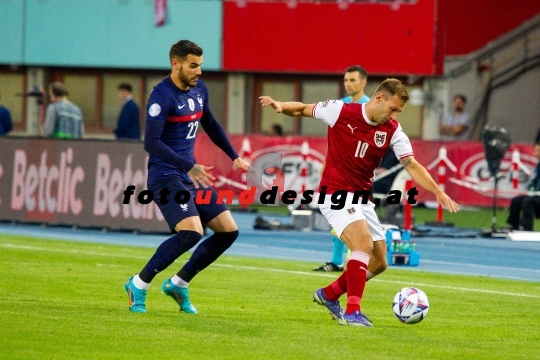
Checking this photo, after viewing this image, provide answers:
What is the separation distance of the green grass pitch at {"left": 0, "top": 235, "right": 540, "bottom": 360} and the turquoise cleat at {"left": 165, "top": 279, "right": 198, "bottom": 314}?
202mm

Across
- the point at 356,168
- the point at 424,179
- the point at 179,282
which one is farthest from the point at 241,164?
the point at 424,179

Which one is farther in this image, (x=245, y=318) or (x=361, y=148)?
(x=245, y=318)

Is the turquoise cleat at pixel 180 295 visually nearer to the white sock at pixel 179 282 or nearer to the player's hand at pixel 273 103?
the white sock at pixel 179 282

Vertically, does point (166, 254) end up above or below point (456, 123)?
below

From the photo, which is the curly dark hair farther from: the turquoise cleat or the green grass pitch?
the green grass pitch

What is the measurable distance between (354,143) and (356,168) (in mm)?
210

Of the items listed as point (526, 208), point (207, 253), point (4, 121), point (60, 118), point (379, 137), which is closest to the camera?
point (379, 137)

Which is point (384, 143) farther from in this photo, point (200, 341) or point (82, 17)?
point (82, 17)

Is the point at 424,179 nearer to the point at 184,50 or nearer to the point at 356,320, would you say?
the point at 356,320

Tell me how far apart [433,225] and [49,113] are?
7.69 m

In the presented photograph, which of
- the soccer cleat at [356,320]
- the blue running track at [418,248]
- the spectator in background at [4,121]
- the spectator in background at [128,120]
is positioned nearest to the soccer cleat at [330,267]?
the blue running track at [418,248]

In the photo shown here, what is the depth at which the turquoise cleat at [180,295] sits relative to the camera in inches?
432

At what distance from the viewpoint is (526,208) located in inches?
897

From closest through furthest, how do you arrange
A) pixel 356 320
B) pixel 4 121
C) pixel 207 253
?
pixel 356 320, pixel 207 253, pixel 4 121
